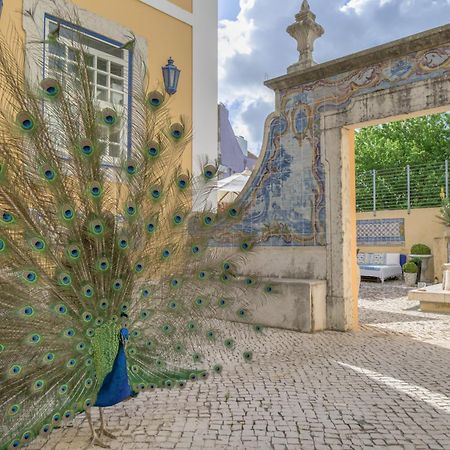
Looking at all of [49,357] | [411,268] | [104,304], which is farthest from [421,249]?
[49,357]

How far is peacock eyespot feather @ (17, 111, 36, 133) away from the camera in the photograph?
8.58 ft

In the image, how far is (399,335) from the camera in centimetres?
642

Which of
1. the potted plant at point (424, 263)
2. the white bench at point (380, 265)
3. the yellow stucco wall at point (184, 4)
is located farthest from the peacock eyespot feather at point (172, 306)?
the potted plant at point (424, 263)

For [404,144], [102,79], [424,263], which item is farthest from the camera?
[404,144]

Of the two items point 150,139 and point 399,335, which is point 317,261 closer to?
point 399,335

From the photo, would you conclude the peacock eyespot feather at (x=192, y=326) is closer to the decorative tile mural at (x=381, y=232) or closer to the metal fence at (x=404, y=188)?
the metal fence at (x=404, y=188)

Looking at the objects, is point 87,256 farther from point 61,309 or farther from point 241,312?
point 241,312

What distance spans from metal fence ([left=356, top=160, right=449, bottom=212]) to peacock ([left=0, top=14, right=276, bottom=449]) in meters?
12.9

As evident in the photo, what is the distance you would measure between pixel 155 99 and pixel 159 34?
5.83 meters

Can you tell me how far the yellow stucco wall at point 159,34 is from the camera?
7648mm

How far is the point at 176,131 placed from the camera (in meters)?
3.34

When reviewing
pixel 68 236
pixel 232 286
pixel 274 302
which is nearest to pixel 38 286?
pixel 68 236

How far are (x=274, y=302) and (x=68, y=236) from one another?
4537 millimetres

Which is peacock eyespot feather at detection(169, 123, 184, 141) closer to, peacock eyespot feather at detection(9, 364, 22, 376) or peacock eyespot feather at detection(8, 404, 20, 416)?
peacock eyespot feather at detection(9, 364, 22, 376)
